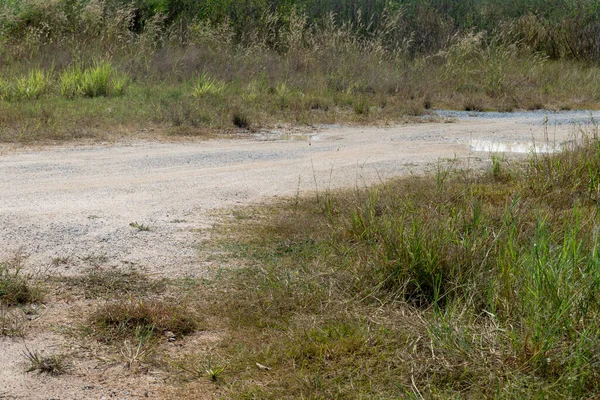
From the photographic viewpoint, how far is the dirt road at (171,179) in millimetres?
5645

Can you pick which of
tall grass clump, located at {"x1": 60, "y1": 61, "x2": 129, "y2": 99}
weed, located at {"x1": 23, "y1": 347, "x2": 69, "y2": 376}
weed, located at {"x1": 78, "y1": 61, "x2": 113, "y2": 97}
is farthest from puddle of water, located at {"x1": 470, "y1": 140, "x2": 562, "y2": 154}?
weed, located at {"x1": 23, "y1": 347, "x2": 69, "y2": 376}

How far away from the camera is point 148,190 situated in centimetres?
744

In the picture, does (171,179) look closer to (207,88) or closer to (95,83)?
(207,88)

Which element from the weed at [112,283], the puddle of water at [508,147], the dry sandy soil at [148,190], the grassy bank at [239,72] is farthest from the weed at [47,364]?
the puddle of water at [508,147]

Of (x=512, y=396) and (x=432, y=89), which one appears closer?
(x=512, y=396)

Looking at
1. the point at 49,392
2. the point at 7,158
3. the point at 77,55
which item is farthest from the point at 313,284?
the point at 77,55

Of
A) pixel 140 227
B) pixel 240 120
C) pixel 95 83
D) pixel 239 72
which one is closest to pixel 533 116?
pixel 239 72

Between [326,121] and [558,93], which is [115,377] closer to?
[326,121]

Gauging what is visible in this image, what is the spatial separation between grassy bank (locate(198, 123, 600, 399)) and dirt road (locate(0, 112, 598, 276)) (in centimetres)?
79

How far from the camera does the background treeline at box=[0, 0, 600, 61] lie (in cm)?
1584

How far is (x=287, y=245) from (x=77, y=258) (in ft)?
4.76

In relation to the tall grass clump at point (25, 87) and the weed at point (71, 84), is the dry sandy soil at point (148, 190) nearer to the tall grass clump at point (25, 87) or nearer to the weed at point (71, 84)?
the tall grass clump at point (25, 87)

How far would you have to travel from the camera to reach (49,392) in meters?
3.64

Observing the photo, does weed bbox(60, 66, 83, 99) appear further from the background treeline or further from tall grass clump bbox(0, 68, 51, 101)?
the background treeline
